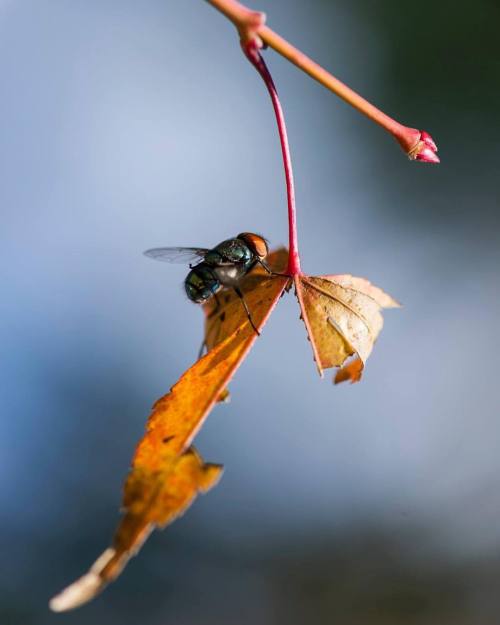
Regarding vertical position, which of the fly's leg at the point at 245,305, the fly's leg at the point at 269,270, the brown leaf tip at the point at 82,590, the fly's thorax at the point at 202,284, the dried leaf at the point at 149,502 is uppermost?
the fly's leg at the point at 269,270

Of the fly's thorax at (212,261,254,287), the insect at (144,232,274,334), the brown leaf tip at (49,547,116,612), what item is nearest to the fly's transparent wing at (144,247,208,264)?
the insect at (144,232,274,334)

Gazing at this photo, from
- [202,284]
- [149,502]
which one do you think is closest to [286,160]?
[202,284]

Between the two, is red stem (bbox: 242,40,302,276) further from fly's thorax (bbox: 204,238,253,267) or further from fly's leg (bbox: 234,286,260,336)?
fly's thorax (bbox: 204,238,253,267)

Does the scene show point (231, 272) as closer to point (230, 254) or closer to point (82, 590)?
→ point (230, 254)

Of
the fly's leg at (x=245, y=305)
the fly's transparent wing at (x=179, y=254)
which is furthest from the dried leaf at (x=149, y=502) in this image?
the fly's transparent wing at (x=179, y=254)

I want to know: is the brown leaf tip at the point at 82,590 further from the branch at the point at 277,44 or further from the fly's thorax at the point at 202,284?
the fly's thorax at the point at 202,284

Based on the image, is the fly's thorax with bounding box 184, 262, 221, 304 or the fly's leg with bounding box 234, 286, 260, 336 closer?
the fly's leg with bounding box 234, 286, 260, 336
